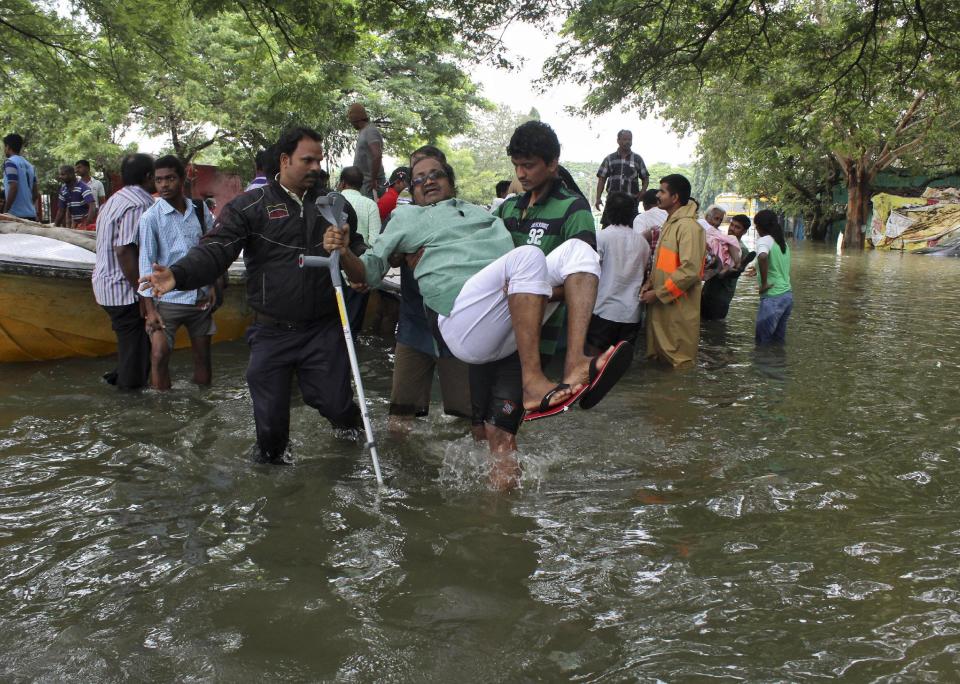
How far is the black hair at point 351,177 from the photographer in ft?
24.4

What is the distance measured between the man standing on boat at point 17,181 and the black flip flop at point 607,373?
348 inches

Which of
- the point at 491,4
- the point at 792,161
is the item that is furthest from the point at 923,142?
the point at 491,4

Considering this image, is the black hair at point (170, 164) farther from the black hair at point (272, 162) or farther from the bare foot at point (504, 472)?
the bare foot at point (504, 472)

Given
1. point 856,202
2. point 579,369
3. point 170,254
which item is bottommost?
point 579,369

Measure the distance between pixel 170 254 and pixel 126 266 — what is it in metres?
Answer: 0.36

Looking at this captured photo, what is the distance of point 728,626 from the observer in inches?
108

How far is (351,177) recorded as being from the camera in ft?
24.5

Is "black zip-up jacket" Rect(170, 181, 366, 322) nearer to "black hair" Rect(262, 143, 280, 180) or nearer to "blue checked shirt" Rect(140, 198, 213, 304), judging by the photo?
"black hair" Rect(262, 143, 280, 180)

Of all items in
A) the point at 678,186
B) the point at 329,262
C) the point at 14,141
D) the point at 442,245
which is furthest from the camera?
the point at 14,141

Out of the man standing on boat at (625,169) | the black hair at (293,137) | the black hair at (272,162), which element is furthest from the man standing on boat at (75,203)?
the black hair at (293,137)

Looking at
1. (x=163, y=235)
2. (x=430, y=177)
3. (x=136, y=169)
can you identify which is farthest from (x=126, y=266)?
(x=430, y=177)

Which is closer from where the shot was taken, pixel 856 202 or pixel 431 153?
pixel 431 153

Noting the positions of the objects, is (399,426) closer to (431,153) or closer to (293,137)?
(431,153)

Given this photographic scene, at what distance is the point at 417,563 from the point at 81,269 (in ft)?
17.2
